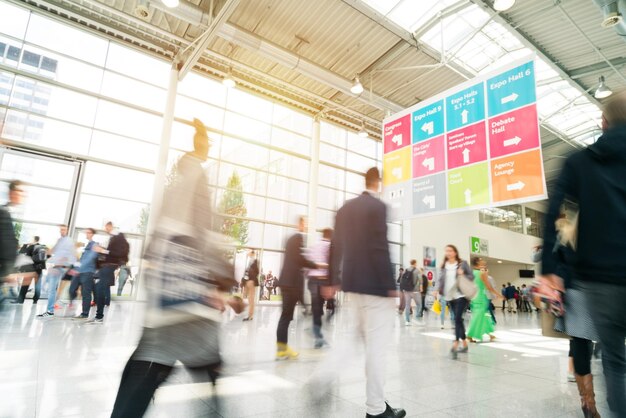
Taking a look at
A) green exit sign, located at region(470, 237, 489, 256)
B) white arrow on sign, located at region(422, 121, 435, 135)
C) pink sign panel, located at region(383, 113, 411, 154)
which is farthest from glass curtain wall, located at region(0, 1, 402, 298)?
green exit sign, located at region(470, 237, 489, 256)

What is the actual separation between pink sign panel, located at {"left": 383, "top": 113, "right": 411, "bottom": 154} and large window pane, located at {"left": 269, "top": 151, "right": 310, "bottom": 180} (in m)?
6.50

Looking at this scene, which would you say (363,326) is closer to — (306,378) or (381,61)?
(306,378)

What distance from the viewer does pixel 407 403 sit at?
9.45ft

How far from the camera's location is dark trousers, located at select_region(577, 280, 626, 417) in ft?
4.76

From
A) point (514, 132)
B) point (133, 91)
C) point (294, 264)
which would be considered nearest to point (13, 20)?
point (133, 91)

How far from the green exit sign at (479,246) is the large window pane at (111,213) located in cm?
1887

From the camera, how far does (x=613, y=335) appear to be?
148 cm

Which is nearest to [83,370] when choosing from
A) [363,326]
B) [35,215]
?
[363,326]

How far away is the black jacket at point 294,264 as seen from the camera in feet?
15.2

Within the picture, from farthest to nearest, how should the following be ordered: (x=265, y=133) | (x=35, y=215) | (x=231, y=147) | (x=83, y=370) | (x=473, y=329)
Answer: (x=265, y=133) < (x=231, y=147) < (x=35, y=215) < (x=473, y=329) < (x=83, y=370)

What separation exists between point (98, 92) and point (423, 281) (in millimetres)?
12343

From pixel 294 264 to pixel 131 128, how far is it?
31.0ft

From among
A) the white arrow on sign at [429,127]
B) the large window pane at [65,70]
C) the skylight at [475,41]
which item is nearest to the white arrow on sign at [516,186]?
the white arrow on sign at [429,127]

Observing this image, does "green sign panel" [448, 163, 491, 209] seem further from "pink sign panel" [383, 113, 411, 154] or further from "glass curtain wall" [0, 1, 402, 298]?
"glass curtain wall" [0, 1, 402, 298]
